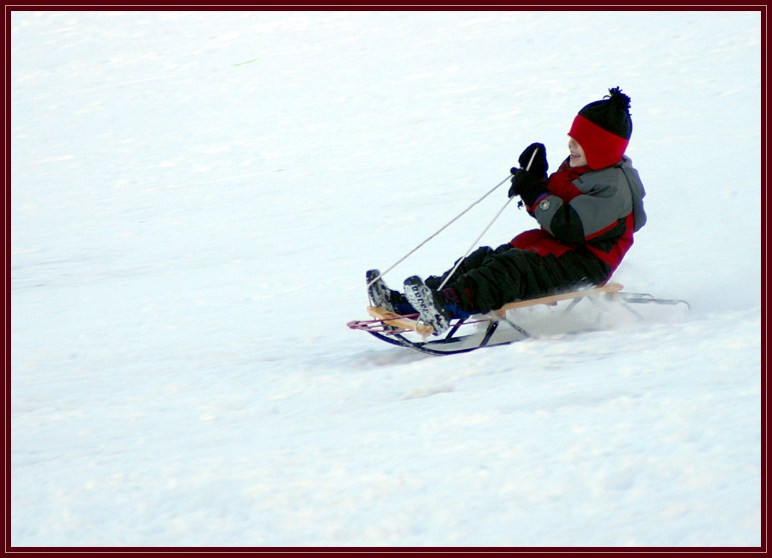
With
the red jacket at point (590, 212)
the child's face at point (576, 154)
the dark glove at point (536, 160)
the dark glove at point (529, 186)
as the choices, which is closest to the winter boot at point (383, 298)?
the red jacket at point (590, 212)

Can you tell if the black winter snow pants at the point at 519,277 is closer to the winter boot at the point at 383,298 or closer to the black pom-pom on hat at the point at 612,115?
the winter boot at the point at 383,298

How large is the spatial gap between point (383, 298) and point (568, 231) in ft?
2.85

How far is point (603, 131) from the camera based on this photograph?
434cm

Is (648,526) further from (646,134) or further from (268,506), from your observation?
(646,134)

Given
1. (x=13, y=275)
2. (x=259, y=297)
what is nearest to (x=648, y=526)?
(x=259, y=297)

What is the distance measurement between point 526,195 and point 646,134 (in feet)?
17.2

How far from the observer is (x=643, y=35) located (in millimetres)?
12477

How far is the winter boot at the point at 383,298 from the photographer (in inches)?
179

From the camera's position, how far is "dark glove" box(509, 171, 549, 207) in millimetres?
4387

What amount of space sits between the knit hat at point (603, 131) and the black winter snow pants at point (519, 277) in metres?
0.42

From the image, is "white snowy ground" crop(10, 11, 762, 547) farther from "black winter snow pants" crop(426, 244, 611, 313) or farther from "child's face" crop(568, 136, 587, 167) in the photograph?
"child's face" crop(568, 136, 587, 167)

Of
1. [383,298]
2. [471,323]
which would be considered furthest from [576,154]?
[383,298]

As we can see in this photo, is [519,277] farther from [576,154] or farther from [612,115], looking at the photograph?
[612,115]

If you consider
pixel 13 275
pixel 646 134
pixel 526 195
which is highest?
pixel 526 195
